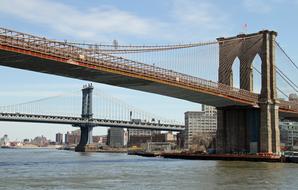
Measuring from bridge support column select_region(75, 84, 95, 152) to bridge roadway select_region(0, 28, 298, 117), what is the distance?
88.2 meters

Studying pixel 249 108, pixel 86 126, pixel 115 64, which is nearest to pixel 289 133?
pixel 86 126

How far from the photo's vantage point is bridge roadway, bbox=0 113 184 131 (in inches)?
4924

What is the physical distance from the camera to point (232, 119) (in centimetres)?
7288

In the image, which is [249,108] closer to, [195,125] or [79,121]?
[79,121]

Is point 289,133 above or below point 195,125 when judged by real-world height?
below

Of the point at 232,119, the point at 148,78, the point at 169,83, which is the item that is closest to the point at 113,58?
the point at 148,78

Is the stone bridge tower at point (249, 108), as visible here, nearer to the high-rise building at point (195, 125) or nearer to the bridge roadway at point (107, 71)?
the bridge roadway at point (107, 71)

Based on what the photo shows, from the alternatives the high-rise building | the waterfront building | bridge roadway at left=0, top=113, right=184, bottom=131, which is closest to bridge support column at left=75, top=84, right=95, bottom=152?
bridge roadway at left=0, top=113, right=184, bottom=131

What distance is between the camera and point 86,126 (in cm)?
15175

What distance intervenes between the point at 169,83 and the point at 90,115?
4102 inches

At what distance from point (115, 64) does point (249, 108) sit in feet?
85.2

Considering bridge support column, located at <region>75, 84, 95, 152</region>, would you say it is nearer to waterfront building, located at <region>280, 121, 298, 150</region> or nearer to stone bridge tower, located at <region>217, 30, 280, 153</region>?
waterfront building, located at <region>280, 121, 298, 150</region>

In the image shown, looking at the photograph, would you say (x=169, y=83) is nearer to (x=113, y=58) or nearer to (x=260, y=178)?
(x=113, y=58)

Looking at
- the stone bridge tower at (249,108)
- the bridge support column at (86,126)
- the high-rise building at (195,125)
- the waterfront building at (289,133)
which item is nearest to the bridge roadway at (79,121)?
the bridge support column at (86,126)
